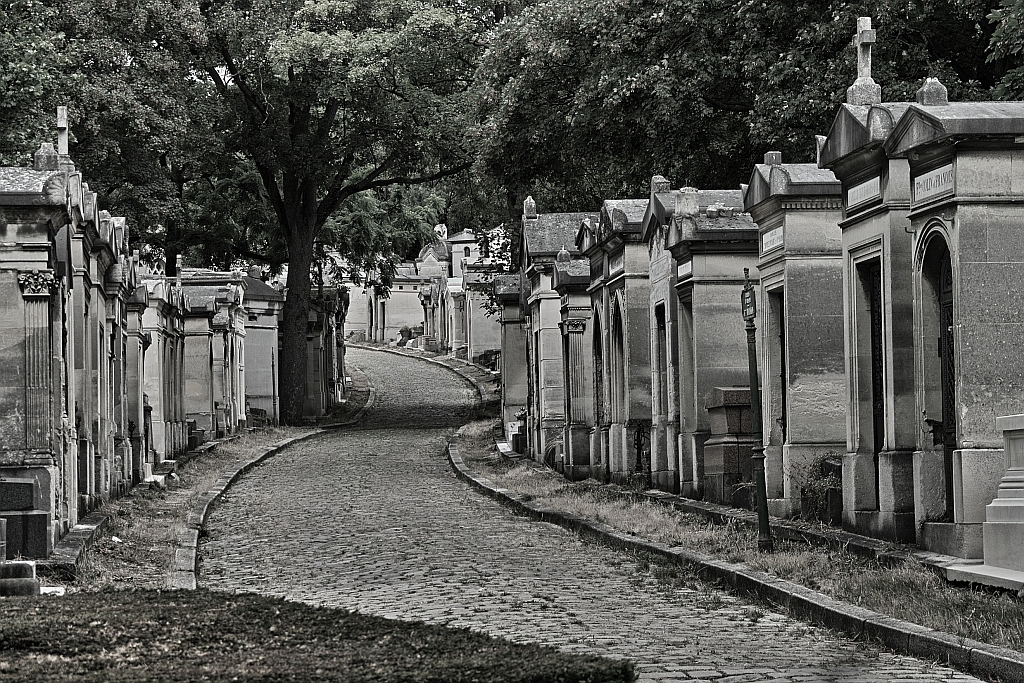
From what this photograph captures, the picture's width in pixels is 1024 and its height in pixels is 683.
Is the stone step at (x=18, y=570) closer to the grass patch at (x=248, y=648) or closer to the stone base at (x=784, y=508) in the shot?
the grass patch at (x=248, y=648)

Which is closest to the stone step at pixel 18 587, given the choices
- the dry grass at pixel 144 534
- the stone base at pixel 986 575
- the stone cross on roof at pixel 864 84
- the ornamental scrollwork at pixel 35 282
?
the dry grass at pixel 144 534

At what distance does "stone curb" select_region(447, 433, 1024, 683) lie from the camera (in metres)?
8.02

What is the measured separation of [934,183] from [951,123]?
720 mm

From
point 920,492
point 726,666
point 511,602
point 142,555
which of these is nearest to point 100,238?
point 142,555

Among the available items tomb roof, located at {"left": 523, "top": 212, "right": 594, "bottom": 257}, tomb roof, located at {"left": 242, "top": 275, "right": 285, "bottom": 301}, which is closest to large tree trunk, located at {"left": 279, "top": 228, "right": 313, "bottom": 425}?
tomb roof, located at {"left": 242, "top": 275, "right": 285, "bottom": 301}

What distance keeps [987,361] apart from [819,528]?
2.89 m

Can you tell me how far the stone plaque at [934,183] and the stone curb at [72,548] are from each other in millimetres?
7353

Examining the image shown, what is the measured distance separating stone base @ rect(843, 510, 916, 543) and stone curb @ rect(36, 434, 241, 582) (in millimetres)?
6537

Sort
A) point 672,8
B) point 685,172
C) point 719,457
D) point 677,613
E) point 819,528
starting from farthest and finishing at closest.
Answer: point 685,172 → point 672,8 → point 719,457 → point 819,528 → point 677,613

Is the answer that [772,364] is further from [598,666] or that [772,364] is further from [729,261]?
[598,666]

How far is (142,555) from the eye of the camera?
15016 mm

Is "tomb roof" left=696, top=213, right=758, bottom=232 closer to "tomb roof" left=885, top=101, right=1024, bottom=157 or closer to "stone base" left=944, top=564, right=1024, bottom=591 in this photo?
"tomb roof" left=885, top=101, right=1024, bottom=157

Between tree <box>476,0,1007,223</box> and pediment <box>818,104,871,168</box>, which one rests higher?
tree <box>476,0,1007,223</box>

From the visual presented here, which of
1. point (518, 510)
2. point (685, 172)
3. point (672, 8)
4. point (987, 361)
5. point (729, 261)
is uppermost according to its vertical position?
point (672, 8)
